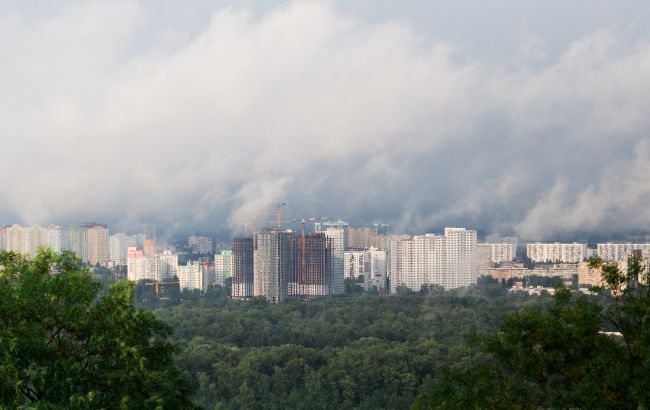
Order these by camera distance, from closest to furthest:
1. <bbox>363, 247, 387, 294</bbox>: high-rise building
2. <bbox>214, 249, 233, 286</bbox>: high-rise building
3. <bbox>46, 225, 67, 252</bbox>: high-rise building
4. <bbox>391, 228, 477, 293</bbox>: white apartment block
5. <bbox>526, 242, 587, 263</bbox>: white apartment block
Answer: <bbox>391, 228, 477, 293</bbox>: white apartment block < <bbox>214, 249, 233, 286</bbox>: high-rise building < <bbox>363, 247, 387, 294</bbox>: high-rise building < <bbox>46, 225, 67, 252</bbox>: high-rise building < <bbox>526, 242, 587, 263</bbox>: white apartment block

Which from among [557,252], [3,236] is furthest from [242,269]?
[557,252]

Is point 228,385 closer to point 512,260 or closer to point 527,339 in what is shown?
point 527,339

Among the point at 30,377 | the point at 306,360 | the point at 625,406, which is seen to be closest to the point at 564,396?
the point at 625,406

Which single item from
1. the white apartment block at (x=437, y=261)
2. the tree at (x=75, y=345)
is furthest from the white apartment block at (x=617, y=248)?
the tree at (x=75, y=345)

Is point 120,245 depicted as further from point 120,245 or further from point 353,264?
point 353,264

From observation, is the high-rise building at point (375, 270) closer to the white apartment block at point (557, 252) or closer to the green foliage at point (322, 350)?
the white apartment block at point (557, 252)

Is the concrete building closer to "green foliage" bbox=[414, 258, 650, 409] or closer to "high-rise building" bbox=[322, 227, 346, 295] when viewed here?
"high-rise building" bbox=[322, 227, 346, 295]

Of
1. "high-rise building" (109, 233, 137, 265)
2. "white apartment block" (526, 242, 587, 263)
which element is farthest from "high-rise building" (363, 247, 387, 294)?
"high-rise building" (109, 233, 137, 265)
